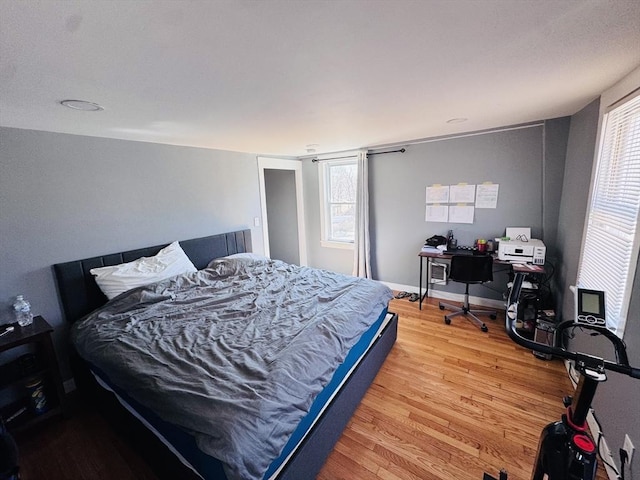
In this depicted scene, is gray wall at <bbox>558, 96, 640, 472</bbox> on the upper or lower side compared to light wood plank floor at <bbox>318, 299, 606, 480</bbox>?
upper

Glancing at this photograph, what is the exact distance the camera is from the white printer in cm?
274

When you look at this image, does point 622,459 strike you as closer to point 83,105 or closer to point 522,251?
point 522,251

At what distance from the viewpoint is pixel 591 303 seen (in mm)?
1196

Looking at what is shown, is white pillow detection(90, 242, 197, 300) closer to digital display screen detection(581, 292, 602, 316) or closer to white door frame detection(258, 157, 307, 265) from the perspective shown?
white door frame detection(258, 157, 307, 265)

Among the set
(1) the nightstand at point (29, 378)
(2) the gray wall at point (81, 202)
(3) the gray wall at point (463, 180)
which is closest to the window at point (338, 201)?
(3) the gray wall at point (463, 180)

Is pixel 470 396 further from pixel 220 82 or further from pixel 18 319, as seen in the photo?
pixel 18 319

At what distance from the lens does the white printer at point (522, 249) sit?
274 cm

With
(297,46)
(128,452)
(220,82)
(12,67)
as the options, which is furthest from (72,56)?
(128,452)

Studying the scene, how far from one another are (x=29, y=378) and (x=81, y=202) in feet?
4.52

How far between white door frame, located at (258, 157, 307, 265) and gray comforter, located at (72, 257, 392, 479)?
1.57m

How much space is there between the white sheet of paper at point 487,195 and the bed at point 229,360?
1873mm

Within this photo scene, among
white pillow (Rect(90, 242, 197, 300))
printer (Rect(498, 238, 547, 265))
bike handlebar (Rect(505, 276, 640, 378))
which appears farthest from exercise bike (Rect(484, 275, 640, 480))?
white pillow (Rect(90, 242, 197, 300))

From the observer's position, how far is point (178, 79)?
1.32 meters

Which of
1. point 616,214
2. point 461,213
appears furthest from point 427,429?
point 461,213
